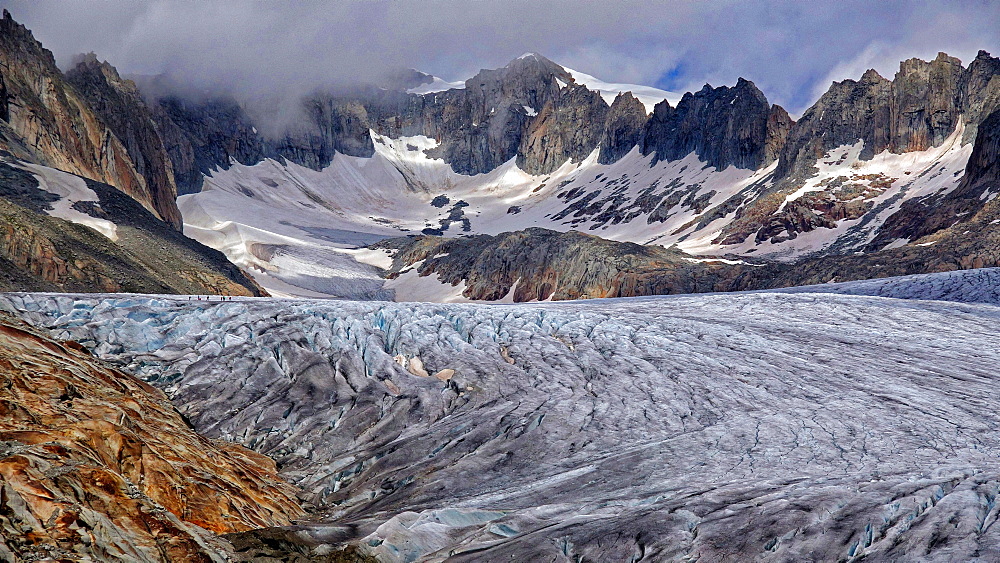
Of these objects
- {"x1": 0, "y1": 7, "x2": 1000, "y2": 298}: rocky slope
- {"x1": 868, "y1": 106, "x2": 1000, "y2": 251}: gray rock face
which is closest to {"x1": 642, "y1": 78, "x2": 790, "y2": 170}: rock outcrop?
{"x1": 0, "y1": 7, "x2": 1000, "y2": 298}: rocky slope

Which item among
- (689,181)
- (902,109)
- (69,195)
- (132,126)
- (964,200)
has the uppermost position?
(902,109)

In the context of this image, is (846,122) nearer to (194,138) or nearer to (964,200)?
(964,200)

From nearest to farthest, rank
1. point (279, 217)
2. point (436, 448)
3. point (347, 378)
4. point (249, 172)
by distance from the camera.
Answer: point (436, 448), point (347, 378), point (279, 217), point (249, 172)

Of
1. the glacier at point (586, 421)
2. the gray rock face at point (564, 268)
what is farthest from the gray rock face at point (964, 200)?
the glacier at point (586, 421)

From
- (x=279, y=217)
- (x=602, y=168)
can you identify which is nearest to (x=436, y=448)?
(x=279, y=217)

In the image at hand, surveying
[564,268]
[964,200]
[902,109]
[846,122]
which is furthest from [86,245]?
[902,109]

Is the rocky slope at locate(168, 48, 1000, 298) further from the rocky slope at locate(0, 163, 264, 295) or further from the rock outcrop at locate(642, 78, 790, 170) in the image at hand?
the rocky slope at locate(0, 163, 264, 295)

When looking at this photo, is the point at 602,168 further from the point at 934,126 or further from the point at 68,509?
the point at 68,509
